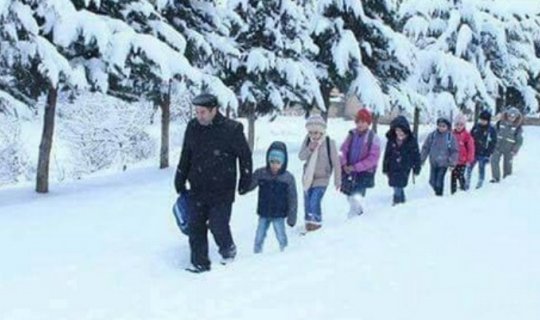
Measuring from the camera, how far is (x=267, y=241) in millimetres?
9719

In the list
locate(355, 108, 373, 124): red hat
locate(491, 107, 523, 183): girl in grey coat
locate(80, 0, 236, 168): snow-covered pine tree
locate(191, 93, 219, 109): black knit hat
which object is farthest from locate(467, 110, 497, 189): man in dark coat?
locate(191, 93, 219, 109): black knit hat

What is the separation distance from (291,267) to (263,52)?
13.1 meters

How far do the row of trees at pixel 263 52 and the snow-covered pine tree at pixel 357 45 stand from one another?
0.04 m

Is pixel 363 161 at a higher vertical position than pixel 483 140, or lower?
lower

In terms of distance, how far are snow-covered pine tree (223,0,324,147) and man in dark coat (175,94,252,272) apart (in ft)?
38.9

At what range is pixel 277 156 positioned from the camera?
823cm

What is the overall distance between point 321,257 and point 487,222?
2.87 meters

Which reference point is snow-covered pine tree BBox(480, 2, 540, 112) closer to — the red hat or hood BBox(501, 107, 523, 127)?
hood BBox(501, 107, 523, 127)

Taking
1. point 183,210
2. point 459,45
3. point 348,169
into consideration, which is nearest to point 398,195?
point 348,169

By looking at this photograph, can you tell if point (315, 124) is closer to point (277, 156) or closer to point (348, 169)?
point (277, 156)

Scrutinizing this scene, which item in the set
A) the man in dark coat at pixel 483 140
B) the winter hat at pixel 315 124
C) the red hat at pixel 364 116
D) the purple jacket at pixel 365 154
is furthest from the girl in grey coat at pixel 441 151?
the winter hat at pixel 315 124

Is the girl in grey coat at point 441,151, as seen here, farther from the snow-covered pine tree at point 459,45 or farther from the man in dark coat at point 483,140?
the snow-covered pine tree at point 459,45

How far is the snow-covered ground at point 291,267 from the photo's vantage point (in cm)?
572

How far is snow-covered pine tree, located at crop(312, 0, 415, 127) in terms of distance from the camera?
21797mm
